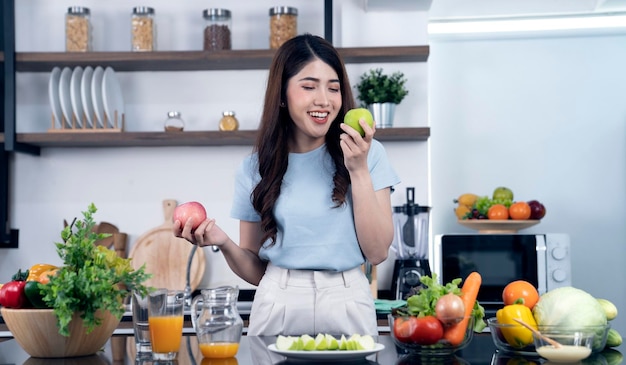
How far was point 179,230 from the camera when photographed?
1781 mm

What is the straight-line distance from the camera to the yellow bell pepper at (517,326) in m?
1.48

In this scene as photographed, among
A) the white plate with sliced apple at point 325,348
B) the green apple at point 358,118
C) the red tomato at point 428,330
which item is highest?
the green apple at point 358,118

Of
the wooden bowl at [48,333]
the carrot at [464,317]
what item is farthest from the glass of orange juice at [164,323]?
the carrot at [464,317]

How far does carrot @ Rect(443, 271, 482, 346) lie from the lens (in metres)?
1.42

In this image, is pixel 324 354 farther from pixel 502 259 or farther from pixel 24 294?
pixel 502 259

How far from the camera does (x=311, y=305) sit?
6.38 feet

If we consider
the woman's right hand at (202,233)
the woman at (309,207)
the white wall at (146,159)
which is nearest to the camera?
the woman's right hand at (202,233)

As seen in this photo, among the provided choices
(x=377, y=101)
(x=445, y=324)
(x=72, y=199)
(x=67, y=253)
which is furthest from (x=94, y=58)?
(x=445, y=324)

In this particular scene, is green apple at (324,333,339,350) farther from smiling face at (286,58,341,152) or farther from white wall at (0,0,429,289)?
white wall at (0,0,429,289)

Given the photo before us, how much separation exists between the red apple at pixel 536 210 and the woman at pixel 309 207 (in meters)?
1.55

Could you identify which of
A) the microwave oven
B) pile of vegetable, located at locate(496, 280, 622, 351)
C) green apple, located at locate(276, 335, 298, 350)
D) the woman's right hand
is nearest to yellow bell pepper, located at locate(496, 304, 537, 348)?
pile of vegetable, located at locate(496, 280, 622, 351)

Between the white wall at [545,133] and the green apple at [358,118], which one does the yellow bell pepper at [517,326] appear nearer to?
the green apple at [358,118]

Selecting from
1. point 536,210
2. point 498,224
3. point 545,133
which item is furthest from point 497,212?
point 545,133

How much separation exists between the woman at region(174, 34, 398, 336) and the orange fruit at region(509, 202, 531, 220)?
4.89ft
